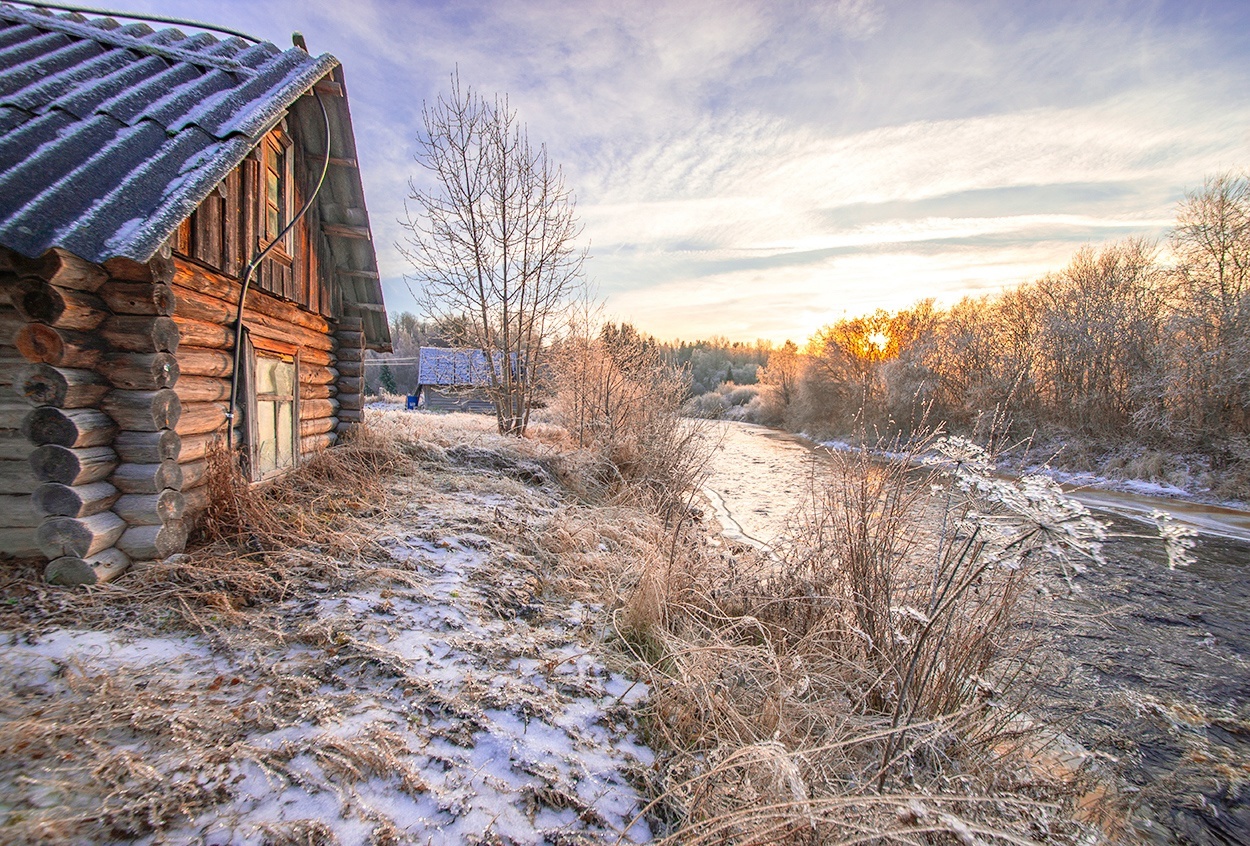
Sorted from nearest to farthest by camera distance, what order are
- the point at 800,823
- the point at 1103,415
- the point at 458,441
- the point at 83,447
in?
1. the point at 800,823
2. the point at 83,447
3. the point at 458,441
4. the point at 1103,415

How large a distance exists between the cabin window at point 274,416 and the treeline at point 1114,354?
22.0ft

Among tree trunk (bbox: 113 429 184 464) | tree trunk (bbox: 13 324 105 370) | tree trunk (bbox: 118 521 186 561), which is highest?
tree trunk (bbox: 13 324 105 370)

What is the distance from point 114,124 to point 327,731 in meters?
4.50

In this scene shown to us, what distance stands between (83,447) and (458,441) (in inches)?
214

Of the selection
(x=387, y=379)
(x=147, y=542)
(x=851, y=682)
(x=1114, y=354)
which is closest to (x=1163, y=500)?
(x=1114, y=354)

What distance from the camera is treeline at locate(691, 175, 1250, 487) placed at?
563 inches

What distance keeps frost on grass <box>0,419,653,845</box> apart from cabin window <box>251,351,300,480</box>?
7.67 feet

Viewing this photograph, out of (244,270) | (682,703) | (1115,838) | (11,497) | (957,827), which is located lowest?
(1115,838)

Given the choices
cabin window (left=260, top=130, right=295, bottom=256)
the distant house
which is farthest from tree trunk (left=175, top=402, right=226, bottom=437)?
the distant house

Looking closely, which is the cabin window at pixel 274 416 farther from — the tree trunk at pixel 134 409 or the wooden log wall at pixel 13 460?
the wooden log wall at pixel 13 460

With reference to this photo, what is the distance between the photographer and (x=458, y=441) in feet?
28.6

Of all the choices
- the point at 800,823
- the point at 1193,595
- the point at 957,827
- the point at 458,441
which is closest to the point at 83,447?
the point at 800,823

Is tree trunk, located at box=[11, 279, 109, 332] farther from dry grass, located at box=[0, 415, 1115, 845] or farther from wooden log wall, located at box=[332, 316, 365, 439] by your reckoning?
wooden log wall, located at box=[332, 316, 365, 439]

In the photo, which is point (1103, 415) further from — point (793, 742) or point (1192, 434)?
point (793, 742)
